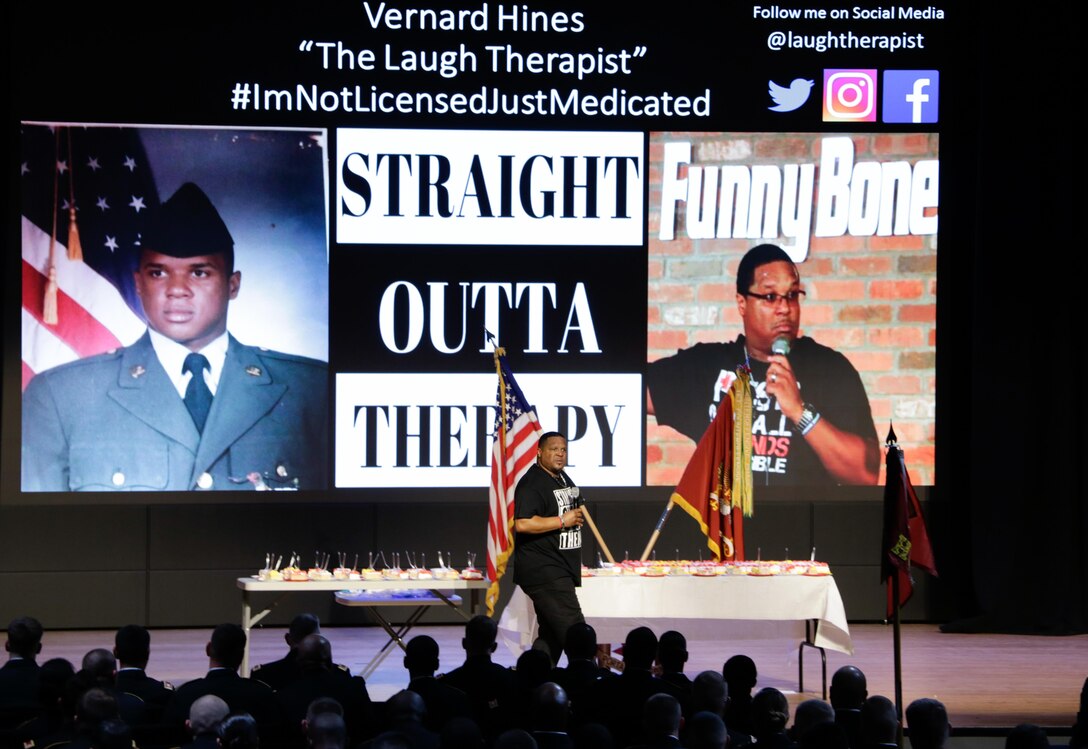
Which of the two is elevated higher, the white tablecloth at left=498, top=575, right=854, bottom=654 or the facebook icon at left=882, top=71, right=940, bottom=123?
the facebook icon at left=882, top=71, right=940, bottom=123

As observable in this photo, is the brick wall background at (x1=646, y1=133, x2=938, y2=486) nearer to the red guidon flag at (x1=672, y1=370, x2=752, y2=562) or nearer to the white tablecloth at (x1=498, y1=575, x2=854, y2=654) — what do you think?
the red guidon flag at (x1=672, y1=370, x2=752, y2=562)

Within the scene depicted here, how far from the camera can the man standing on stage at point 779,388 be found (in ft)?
37.5

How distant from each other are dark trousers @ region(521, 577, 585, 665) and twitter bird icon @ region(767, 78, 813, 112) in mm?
4657

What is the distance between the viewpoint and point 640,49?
11469 millimetres

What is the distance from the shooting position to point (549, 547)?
27.4 ft

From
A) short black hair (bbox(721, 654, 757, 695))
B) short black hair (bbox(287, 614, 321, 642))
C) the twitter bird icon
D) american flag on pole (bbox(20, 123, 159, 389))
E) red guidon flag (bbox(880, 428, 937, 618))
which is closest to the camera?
short black hair (bbox(721, 654, 757, 695))

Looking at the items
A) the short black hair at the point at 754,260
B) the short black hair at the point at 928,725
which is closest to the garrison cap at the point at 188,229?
the short black hair at the point at 754,260

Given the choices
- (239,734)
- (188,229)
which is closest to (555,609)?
(239,734)

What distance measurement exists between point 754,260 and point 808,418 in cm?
120

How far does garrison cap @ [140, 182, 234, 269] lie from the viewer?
11047 millimetres

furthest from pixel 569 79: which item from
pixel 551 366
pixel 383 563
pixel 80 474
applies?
pixel 80 474

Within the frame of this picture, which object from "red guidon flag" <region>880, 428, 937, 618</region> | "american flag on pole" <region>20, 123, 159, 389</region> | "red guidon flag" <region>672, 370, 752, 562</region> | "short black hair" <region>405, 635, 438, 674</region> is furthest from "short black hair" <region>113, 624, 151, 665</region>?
"american flag on pole" <region>20, 123, 159, 389</region>

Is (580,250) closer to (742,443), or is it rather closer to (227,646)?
(742,443)

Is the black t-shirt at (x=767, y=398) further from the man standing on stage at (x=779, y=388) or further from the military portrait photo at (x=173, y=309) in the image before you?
the military portrait photo at (x=173, y=309)
